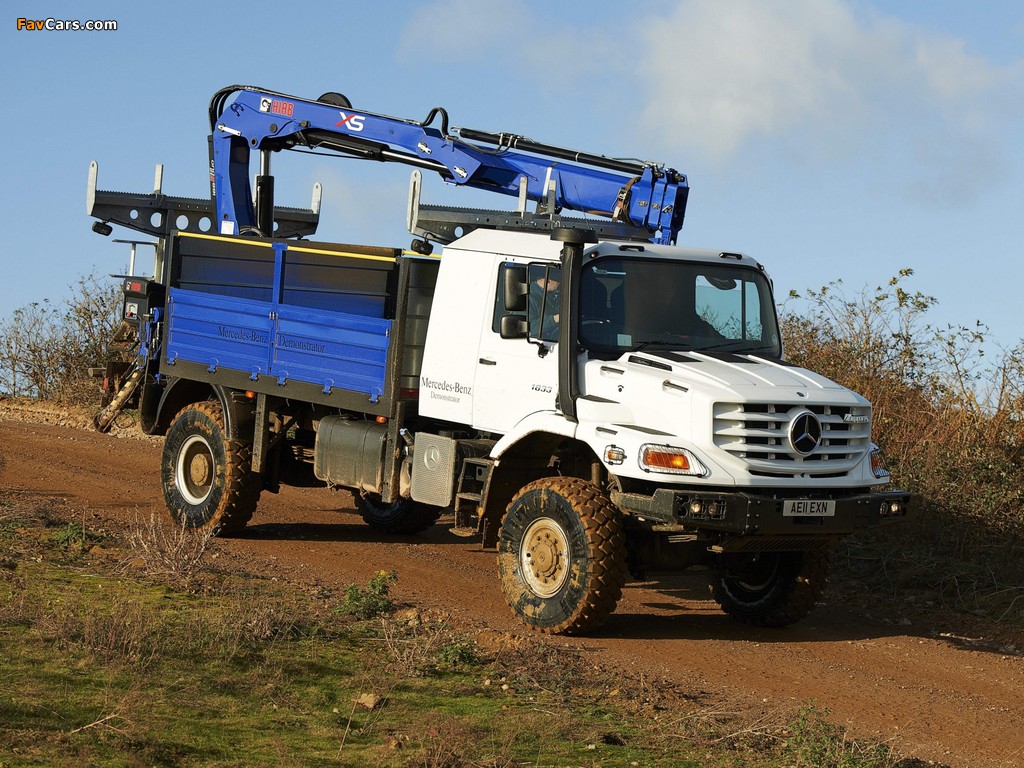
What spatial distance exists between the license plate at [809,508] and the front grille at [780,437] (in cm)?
24

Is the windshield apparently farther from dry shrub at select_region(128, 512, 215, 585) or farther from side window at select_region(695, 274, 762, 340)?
dry shrub at select_region(128, 512, 215, 585)

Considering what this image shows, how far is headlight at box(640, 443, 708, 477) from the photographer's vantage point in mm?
8523

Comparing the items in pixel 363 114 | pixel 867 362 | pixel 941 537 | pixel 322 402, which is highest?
pixel 363 114

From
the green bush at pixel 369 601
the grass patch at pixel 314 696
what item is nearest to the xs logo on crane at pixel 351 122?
the green bush at pixel 369 601

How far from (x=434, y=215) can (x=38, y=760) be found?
6659 mm

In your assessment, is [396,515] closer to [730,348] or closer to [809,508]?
[730,348]

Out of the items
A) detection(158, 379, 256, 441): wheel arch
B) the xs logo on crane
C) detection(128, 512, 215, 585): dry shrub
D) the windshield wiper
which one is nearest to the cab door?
the windshield wiper

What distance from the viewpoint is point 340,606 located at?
9.07 meters

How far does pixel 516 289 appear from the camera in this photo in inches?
376

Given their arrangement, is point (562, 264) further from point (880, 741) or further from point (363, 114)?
point (363, 114)

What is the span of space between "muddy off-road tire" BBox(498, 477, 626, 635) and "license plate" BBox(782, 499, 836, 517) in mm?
1142

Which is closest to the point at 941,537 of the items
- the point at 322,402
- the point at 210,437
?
the point at 322,402

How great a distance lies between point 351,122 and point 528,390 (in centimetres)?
536

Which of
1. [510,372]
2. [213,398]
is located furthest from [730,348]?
[213,398]
